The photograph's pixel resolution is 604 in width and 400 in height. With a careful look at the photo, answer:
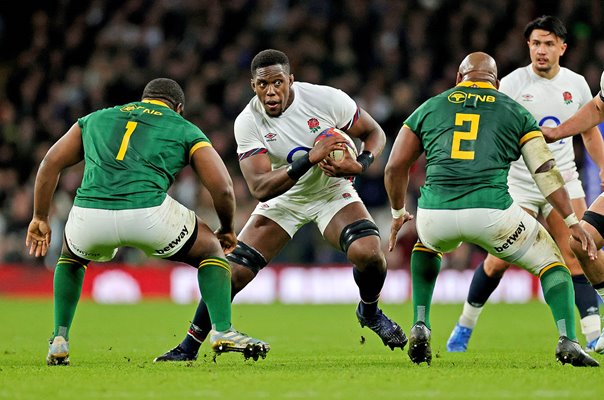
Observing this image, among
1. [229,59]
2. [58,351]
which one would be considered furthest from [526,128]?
[229,59]

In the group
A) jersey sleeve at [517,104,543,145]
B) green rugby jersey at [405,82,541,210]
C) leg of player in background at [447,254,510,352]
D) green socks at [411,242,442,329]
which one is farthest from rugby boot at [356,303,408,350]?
jersey sleeve at [517,104,543,145]

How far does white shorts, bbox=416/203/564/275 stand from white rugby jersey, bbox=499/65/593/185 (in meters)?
2.05

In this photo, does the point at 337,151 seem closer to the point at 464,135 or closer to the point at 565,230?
the point at 464,135

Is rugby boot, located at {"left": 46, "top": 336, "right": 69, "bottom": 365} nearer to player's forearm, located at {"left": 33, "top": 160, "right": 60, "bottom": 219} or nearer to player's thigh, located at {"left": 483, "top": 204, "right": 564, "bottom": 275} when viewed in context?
player's forearm, located at {"left": 33, "top": 160, "right": 60, "bottom": 219}

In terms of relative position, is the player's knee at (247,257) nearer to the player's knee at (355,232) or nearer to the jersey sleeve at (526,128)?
the player's knee at (355,232)

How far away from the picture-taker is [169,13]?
69.5 ft

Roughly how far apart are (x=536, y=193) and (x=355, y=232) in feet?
6.14

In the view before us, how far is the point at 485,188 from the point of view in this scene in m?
7.21

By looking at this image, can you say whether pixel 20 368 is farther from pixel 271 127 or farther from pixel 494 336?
pixel 494 336

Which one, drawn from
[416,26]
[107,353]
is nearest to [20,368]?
[107,353]

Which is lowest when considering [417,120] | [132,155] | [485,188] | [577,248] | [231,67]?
[577,248]

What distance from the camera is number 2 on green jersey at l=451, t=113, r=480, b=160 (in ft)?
23.9

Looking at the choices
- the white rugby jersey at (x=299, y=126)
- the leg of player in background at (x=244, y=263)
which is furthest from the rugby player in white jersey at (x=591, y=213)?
the leg of player in background at (x=244, y=263)

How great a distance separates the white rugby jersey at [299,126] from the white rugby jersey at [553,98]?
155cm
